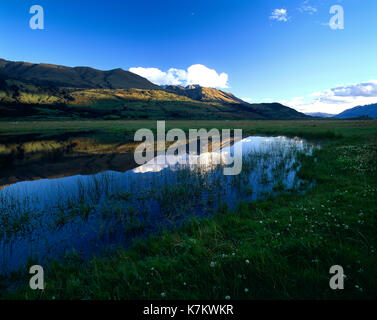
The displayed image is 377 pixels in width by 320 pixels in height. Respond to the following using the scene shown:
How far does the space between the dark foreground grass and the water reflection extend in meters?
1.68

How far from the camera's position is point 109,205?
1174 cm

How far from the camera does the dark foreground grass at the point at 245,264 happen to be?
426cm

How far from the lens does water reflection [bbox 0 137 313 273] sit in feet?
26.5

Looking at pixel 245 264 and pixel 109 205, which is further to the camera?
pixel 109 205

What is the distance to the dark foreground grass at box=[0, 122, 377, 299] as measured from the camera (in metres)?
4.26

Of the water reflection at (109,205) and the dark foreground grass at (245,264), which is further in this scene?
the water reflection at (109,205)

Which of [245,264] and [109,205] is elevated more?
[245,264]

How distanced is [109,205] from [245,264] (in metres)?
9.86

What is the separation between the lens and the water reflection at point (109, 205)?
809 centimetres

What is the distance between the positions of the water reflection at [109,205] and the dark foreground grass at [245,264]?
5.50 feet

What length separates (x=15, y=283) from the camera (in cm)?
582

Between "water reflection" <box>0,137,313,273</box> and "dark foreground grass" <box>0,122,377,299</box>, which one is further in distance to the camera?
"water reflection" <box>0,137,313,273</box>
